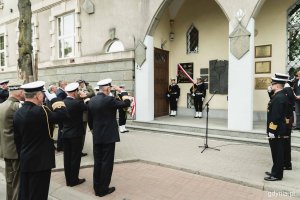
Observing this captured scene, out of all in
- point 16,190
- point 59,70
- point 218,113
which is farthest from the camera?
point 59,70

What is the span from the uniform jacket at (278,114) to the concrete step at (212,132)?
105 inches

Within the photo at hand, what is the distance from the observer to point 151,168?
21.0 feet

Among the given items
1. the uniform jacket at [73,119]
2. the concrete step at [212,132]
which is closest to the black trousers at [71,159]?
the uniform jacket at [73,119]

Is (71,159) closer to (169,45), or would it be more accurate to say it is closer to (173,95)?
(173,95)

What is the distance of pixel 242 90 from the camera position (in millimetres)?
8672

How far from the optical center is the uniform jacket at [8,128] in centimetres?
444

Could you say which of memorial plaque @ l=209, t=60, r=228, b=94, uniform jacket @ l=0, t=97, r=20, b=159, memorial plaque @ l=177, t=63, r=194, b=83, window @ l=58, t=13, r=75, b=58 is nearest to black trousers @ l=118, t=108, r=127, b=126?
memorial plaque @ l=177, t=63, r=194, b=83

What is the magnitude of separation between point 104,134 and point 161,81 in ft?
24.8

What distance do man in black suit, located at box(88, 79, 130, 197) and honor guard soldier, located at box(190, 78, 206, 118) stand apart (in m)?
6.82

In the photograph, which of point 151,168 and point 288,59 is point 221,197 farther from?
point 288,59

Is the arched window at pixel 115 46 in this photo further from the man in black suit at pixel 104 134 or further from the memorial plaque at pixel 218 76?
the man in black suit at pixel 104 134

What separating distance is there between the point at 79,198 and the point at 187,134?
5.26 m

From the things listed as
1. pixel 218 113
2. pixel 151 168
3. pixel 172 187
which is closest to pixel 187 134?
pixel 218 113

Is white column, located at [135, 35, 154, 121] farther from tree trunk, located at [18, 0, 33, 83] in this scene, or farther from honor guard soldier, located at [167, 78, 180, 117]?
tree trunk, located at [18, 0, 33, 83]
